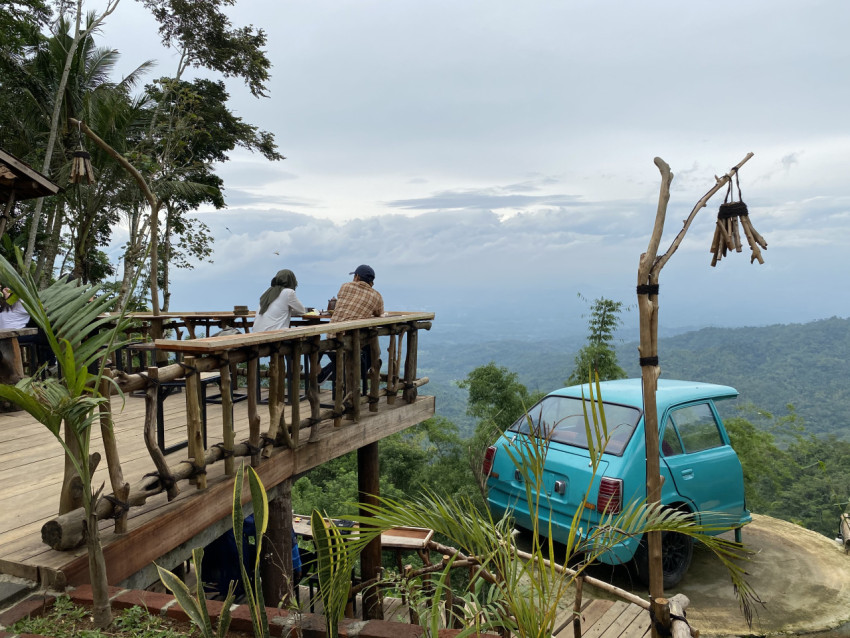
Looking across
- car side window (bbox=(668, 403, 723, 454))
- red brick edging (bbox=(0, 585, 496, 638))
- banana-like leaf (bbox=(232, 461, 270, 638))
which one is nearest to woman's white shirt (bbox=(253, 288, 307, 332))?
red brick edging (bbox=(0, 585, 496, 638))

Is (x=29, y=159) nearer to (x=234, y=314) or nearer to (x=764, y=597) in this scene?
(x=234, y=314)

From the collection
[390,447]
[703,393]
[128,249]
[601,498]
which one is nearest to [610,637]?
[601,498]

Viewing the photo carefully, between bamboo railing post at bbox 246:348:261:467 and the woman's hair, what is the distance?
1.73 metres

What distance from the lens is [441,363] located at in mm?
148875

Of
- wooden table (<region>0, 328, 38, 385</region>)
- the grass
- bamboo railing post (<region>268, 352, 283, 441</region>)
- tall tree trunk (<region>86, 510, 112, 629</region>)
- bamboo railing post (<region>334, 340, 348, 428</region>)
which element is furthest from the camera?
wooden table (<region>0, 328, 38, 385</region>)

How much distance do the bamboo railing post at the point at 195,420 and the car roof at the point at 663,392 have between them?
3446 mm

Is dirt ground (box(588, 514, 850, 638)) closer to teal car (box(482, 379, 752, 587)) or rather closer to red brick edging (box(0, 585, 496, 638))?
teal car (box(482, 379, 752, 587))

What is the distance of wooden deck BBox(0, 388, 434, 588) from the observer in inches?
120

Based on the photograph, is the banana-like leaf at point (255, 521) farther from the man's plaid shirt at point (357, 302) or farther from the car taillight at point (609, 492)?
the car taillight at point (609, 492)

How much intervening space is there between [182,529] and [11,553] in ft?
2.66

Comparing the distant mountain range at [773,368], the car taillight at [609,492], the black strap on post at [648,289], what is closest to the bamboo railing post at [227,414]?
the black strap on post at [648,289]

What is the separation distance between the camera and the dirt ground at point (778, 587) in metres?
5.36

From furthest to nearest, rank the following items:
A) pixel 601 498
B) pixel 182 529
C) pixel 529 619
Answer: pixel 601 498 < pixel 182 529 < pixel 529 619

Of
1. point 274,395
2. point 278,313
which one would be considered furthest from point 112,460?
point 278,313
